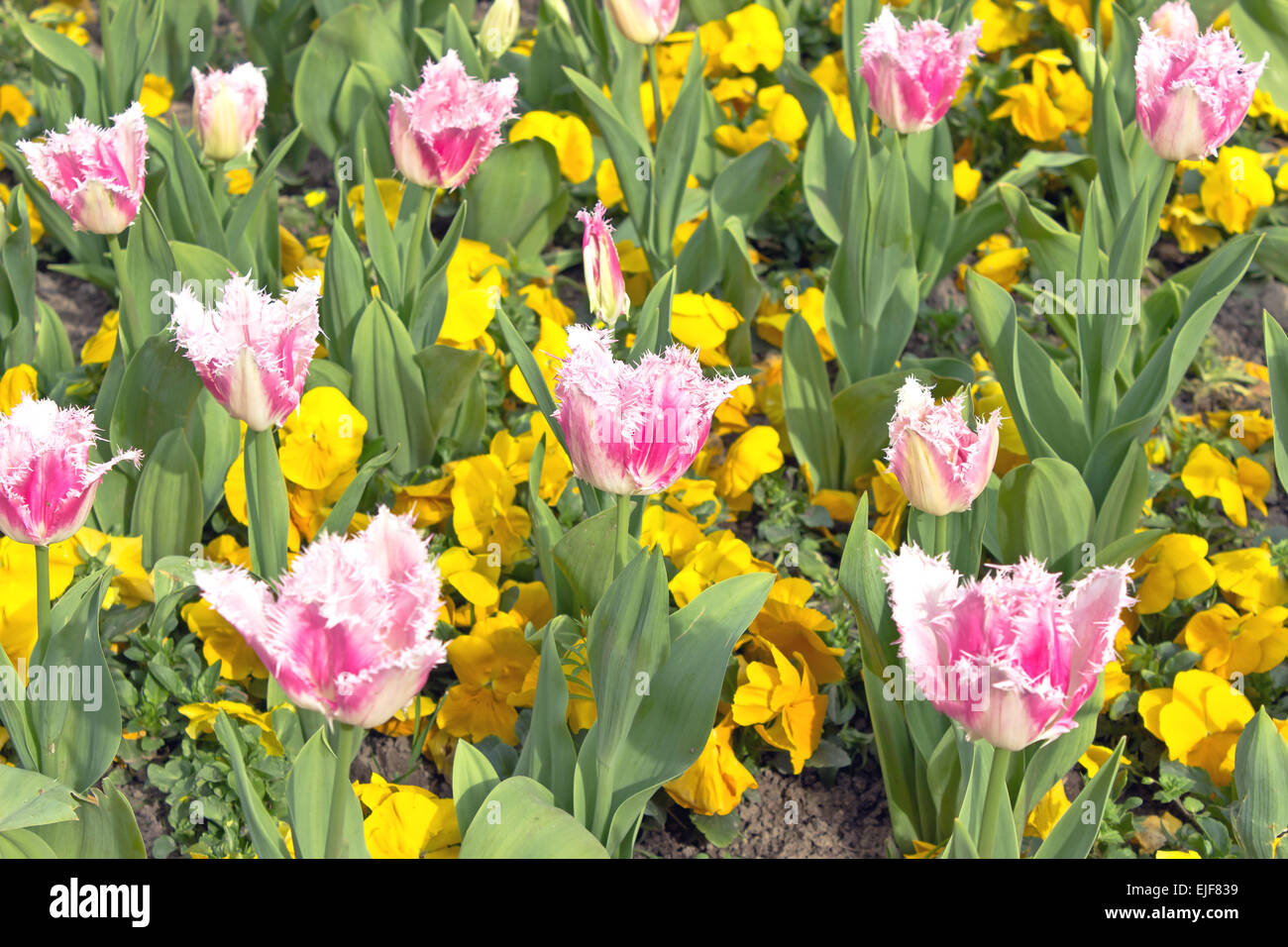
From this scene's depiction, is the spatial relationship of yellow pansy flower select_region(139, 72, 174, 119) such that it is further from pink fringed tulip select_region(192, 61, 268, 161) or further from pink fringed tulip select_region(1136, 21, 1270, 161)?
pink fringed tulip select_region(1136, 21, 1270, 161)

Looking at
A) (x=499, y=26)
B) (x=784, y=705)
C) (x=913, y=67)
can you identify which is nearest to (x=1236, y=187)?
(x=913, y=67)

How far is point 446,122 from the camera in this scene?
1.95 metres

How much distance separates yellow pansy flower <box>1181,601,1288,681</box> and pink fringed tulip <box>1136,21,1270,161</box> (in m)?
0.68

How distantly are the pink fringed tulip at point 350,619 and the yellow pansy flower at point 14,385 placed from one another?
1266mm

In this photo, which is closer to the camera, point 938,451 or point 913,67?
point 938,451

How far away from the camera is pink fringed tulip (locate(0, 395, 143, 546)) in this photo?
1.40m

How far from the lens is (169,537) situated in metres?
2.04

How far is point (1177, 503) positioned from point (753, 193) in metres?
1.01

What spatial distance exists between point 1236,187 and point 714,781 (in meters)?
1.85

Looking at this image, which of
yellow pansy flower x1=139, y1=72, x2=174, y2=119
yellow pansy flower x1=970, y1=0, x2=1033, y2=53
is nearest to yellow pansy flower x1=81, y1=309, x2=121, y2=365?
yellow pansy flower x1=139, y1=72, x2=174, y2=119

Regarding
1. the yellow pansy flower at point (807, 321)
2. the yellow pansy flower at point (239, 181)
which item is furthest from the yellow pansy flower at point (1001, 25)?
the yellow pansy flower at point (239, 181)

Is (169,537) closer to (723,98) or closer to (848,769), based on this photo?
(848,769)

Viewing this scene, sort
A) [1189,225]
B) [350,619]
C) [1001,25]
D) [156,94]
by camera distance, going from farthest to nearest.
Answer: [1001,25] → [156,94] → [1189,225] → [350,619]

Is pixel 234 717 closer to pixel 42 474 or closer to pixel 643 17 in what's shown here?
pixel 42 474
